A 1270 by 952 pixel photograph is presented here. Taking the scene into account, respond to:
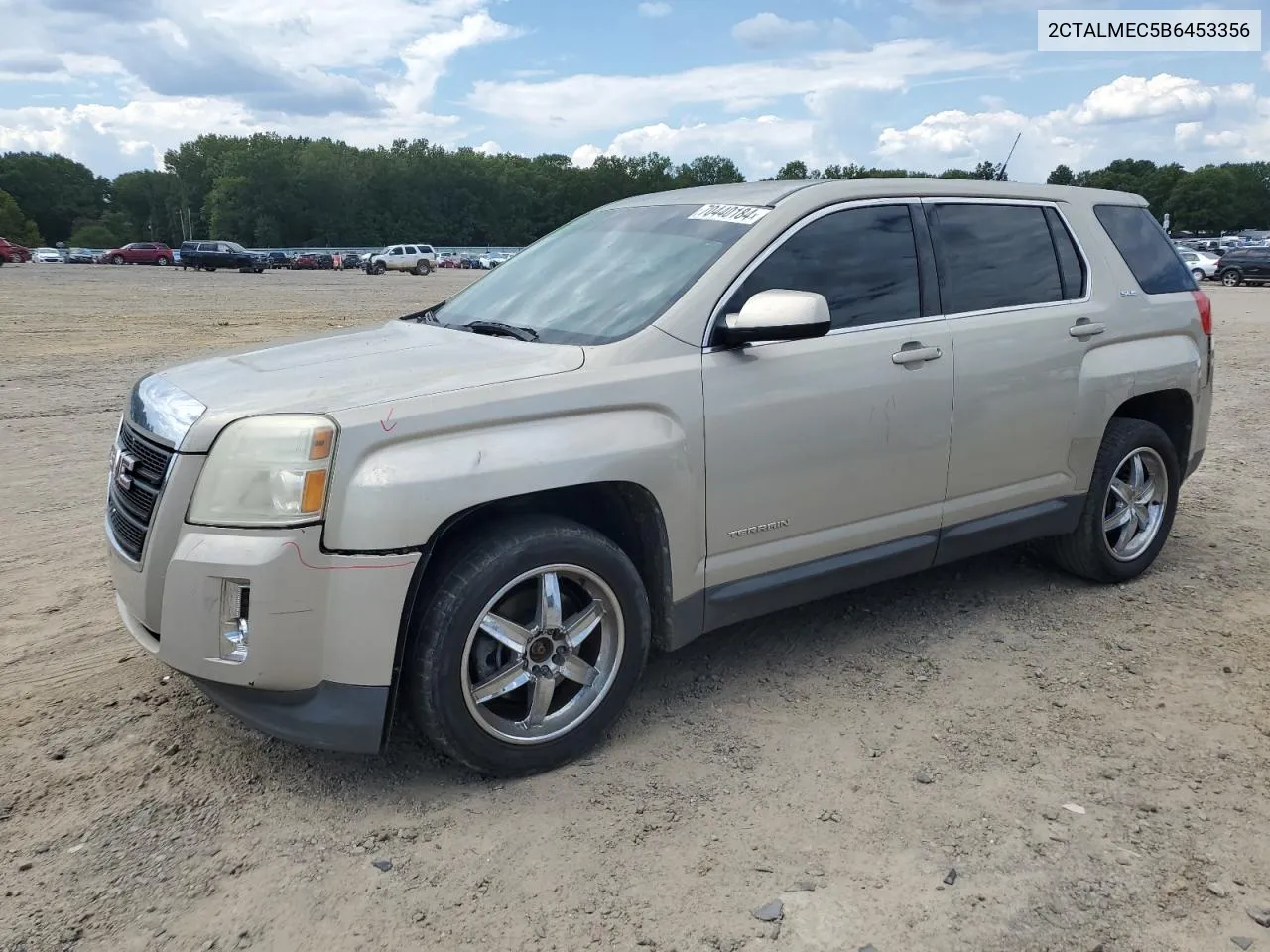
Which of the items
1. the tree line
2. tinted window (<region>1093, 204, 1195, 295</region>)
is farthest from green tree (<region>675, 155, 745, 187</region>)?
tinted window (<region>1093, 204, 1195, 295</region>)

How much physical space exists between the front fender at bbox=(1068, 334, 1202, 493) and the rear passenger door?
0.06m

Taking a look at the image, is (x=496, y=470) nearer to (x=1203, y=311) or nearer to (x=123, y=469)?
(x=123, y=469)

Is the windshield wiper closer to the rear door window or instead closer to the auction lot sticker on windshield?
the auction lot sticker on windshield

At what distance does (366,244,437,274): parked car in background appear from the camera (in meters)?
56.7

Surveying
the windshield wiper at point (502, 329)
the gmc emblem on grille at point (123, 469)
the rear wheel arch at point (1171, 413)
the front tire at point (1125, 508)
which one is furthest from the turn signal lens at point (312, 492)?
the rear wheel arch at point (1171, 413)

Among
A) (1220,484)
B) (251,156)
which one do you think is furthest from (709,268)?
(251,156)

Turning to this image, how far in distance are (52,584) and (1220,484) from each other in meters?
7.14

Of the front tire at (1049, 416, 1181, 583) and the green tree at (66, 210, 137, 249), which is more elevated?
the green tree at (66, 210, 137, 249)

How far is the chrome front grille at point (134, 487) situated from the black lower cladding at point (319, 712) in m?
0.51

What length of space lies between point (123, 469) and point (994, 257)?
3.51 metres

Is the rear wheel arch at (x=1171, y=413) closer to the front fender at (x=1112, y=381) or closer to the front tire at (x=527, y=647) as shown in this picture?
the front fender at (x=1112, y=381)

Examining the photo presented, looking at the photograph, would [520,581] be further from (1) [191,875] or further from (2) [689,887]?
(1) [191,875]

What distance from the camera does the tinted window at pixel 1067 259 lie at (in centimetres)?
→ 468

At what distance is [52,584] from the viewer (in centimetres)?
486
